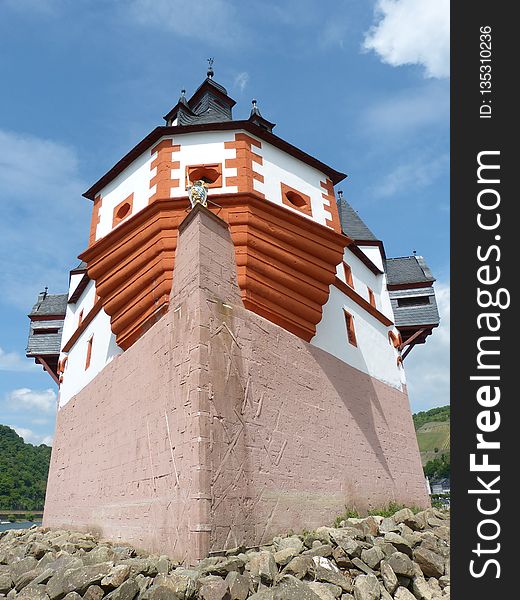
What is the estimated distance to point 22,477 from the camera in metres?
73.2

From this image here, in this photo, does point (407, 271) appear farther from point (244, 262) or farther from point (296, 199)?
point (244, 262)

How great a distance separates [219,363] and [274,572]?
2.52 metres

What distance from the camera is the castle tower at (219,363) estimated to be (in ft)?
19.7

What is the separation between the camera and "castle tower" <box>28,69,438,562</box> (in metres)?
6.01

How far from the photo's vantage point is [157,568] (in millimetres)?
5008

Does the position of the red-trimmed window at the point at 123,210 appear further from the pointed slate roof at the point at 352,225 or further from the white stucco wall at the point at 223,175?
the pointed slate roof at the point at 352,225

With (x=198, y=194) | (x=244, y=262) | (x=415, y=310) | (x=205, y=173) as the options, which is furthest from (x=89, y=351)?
(x=415, y=310)

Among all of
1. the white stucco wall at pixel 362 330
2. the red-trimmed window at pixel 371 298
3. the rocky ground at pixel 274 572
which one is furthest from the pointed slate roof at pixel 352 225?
the rocky ground at pixel 274 572

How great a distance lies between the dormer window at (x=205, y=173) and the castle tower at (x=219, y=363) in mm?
33

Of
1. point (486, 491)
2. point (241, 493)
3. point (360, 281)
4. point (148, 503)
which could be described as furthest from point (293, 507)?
point (360, 281)

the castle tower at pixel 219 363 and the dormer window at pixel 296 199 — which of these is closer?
the castle tower at pixel 219 363

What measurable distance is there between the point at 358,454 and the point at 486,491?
542cm

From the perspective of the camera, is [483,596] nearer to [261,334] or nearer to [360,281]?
[261,334]

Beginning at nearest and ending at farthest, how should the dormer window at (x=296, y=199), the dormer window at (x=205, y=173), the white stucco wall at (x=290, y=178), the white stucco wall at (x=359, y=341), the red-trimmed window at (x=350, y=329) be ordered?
the dormer window at (x=205, y=173)
the white stucco wall at (x=290, y=178)
the dormer window at (x=296, y=199)
the white stucco wall at (x=359, y=341)
the red-trimmed window at (x=350, y=329)
